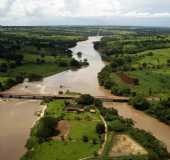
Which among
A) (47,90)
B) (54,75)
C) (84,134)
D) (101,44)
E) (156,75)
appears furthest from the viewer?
(101,44)

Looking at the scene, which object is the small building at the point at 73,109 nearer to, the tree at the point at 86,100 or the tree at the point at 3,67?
the tree at the point at 86,100

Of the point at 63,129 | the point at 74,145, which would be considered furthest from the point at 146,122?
the point at 74,145

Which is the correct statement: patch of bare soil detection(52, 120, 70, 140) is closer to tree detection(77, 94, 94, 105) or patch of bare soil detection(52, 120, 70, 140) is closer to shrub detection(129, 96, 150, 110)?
tree detection(77, 94, 94, 105)

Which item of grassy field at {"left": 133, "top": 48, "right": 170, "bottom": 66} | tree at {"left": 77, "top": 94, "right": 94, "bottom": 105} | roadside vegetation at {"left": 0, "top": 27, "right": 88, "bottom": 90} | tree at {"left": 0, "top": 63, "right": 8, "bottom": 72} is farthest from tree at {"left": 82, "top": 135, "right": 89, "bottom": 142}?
grassy field at {"left": 133, "top": 48, "right": 170, "bottom": 66}

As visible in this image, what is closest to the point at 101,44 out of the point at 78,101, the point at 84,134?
the point at 78,101

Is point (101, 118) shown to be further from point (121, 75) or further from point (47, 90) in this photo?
point (121, 75)

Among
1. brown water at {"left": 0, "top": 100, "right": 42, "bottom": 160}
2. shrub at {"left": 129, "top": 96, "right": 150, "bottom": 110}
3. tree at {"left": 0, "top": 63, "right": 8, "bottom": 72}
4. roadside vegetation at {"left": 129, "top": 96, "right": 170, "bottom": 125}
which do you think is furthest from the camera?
tree at {"left": 0, "top": 63, "right": 8, "bottom": 72}
